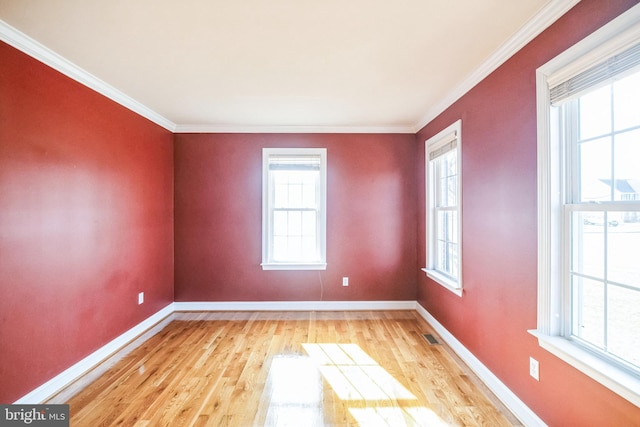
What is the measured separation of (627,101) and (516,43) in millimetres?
837

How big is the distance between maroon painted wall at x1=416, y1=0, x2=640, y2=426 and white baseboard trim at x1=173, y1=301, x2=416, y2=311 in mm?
1191

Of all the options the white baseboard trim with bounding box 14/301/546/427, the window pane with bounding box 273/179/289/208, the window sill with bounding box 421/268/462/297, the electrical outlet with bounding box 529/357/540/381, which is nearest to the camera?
the electrical outlet with bounding box 529/357/540/381

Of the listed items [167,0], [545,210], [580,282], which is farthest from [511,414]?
[167,0]

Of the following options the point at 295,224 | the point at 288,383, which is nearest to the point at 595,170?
the point at 288,383

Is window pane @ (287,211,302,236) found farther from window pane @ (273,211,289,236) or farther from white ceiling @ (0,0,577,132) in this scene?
white ceiling @ (0,0,577,132)

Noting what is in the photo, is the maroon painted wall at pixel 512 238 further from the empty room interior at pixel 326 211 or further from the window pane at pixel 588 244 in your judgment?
the window pane at pixel 588 244

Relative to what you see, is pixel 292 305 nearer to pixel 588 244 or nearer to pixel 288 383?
pixel 288 383

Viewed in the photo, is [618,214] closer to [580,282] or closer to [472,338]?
[580,282]

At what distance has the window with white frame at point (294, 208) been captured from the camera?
3.91 metres

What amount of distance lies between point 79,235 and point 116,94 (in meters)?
1.42

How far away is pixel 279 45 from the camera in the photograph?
1.98 meters

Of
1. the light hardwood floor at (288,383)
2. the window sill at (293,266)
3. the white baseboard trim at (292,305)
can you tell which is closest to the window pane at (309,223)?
the window sill at (293,266)

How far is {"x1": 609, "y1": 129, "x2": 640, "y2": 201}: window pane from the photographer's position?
4.16 ft

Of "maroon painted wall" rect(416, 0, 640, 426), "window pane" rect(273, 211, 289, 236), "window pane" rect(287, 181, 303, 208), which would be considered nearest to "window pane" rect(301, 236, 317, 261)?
"window pane" rect(273, 211, 289, 236)
